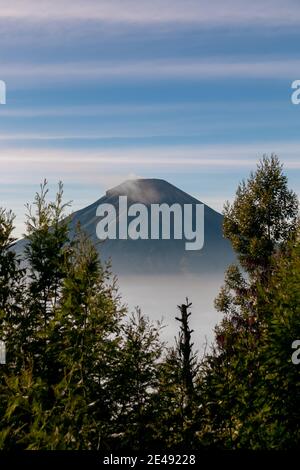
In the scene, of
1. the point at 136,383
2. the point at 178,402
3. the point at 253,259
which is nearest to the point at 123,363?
the point at 136,383

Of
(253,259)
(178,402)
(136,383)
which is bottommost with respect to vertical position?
(178,402)

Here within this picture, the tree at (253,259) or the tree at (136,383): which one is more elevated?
the tree at (253,259)

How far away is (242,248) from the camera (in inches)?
2243

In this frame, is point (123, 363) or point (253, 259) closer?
point (123, 363)

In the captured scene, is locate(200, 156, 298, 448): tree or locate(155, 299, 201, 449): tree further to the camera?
locate(200, 156, 298, 448): tree

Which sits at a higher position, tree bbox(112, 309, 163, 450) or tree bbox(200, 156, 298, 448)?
tree bbox(200, 156, 298, 448)

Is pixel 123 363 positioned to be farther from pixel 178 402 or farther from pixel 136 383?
pixel 178 402

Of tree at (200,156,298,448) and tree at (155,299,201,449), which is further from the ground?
tree at (200,156,298,448)

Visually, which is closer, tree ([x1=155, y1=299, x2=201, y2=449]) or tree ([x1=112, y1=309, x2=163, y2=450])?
tree ([x1=112, y1=309, x2=163, y2=450])

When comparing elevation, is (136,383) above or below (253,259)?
below

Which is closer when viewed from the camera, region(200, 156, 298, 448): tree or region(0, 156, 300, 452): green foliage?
region(0, 156, 300, 452): green foliage

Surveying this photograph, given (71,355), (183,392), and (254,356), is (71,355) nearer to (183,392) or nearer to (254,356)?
(183,392)
